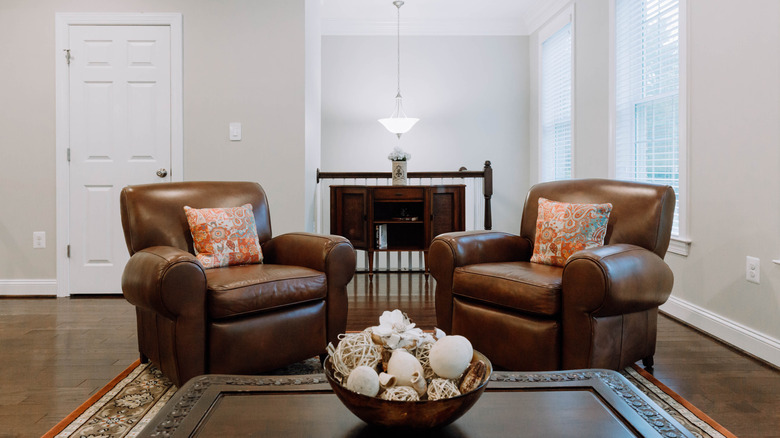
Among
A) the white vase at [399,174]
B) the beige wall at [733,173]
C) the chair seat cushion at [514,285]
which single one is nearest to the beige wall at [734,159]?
the beige wall at [733,173]

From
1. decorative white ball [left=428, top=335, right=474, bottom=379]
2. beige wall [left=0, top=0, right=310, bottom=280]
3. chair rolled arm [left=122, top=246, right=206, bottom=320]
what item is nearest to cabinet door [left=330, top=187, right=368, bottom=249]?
beige wall [left=0, top=0, right=310, bottom=280]

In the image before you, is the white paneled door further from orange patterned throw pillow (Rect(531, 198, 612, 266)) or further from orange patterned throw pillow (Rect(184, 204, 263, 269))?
orange patterned throw pillow (Rect(531, 198, 612, 266))

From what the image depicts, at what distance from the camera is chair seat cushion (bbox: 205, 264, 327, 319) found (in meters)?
2.07

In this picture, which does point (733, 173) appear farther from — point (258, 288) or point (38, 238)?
point (38, 238)

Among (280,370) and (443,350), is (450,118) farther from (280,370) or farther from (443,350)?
(443,350)

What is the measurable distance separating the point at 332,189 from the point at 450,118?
1.93m

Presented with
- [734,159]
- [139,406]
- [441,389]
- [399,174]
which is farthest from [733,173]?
[139,406]

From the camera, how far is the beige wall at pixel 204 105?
3887mm

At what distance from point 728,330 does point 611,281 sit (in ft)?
4.29

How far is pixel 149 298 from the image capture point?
78.9 inches

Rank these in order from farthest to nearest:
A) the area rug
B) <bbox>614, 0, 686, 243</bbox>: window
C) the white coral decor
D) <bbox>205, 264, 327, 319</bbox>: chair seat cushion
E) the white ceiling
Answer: the white ceiling, <bbox>614, 0, 686, 243</bbox>: window, <bbox>205, 264, 327, 319</bbox>: chair seat cushion, the area rug, the white coral decor

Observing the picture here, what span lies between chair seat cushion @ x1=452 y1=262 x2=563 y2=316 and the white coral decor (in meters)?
1.12

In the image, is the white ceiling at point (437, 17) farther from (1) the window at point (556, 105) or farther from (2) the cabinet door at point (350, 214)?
(2) the cabinet door at point (350, 214)

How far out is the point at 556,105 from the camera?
5375mm
